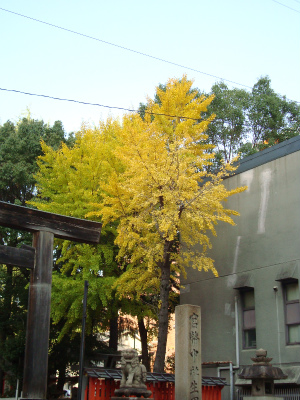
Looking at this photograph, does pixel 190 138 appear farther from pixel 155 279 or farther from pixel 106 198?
pixel 155 279

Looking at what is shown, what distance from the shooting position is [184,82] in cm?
2169

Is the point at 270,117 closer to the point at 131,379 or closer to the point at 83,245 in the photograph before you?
the point at 83,245

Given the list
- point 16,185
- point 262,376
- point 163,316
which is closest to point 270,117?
point 16,185

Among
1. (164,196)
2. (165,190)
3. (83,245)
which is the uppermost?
(165,190)

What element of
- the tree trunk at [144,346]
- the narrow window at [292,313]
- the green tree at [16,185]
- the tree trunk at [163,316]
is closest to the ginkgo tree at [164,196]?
the tree trunk at [163,316]

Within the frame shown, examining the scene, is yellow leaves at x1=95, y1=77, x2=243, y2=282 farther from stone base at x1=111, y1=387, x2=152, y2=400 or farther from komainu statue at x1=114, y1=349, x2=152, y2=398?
stone base at x1=111, y1=387, x2=152, y2=400

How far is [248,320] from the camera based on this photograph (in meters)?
19.8

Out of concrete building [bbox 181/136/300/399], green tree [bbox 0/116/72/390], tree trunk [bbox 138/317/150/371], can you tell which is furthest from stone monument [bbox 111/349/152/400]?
green tree [bbox 0/116/72/390]

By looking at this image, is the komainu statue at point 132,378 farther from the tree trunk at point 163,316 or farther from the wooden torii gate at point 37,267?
the tree trunk at point 163,316

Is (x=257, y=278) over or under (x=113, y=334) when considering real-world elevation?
over

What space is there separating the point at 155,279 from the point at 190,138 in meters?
5.89

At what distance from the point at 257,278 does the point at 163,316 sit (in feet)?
13.2

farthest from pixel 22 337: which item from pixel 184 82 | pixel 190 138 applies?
pixel 184 82

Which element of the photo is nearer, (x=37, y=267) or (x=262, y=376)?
(x=37, y=267)
